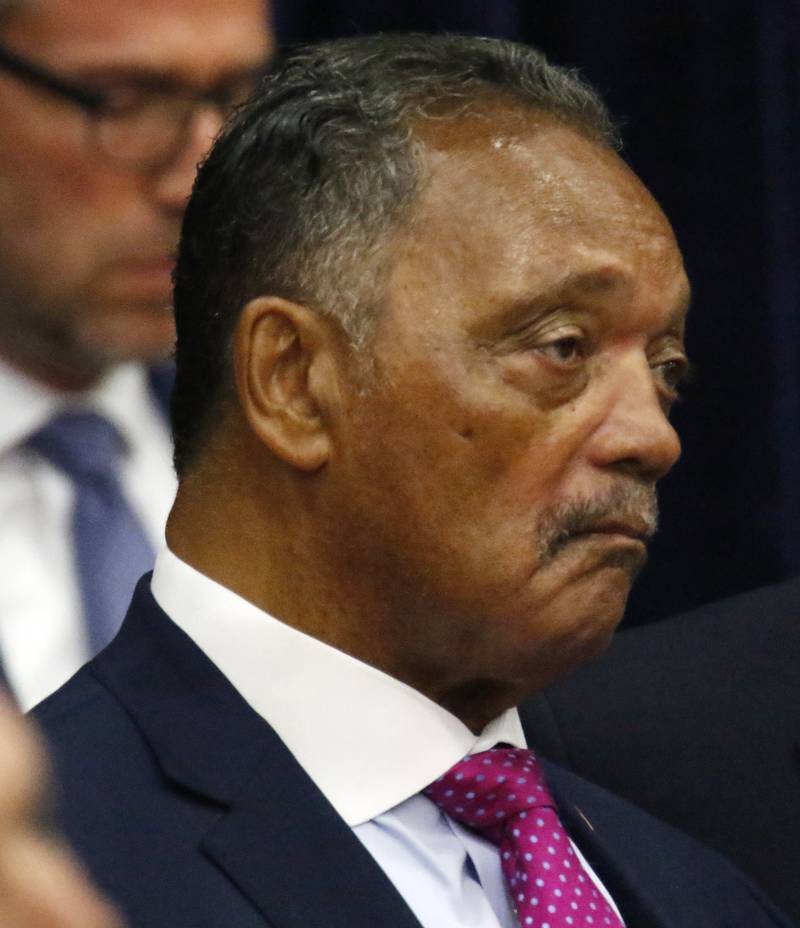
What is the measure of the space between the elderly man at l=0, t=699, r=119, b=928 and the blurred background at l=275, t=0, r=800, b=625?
1.54 meters

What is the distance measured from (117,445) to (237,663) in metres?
0.22

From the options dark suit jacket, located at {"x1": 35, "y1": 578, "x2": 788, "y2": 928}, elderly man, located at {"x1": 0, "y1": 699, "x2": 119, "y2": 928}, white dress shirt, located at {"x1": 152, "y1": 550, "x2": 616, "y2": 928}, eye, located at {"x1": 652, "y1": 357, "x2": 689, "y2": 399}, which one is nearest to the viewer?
elderly man, located at {"x1": 0, "y1": 699, "x2": 119, "y2": 928}

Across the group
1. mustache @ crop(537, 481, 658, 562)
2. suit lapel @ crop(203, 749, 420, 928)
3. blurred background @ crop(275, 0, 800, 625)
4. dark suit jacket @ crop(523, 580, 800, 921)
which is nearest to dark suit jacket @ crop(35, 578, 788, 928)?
suit lapel @ crop(203, 749, 420, 928)

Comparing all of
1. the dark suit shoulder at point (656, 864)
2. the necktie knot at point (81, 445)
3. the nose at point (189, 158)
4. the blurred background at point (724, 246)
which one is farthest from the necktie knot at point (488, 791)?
the blurred background at point (724, 246)

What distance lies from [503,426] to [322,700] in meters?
0.22

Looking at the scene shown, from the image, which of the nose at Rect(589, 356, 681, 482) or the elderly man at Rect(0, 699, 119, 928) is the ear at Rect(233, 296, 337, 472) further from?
the elderly man at Rect(0, 699, 119, 928)

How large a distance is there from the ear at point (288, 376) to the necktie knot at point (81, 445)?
0.14 metres

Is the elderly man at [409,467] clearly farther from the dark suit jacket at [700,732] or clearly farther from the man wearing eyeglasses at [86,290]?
the dark suit jacket at [700,732]

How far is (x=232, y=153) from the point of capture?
1.09 metres

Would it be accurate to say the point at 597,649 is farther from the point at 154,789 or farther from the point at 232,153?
the point at 232,153

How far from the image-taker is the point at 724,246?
174 centimetres

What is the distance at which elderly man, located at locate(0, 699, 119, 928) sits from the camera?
0.21 meters

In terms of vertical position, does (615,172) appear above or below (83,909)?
below

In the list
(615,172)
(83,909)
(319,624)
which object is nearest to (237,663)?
(319,624)
